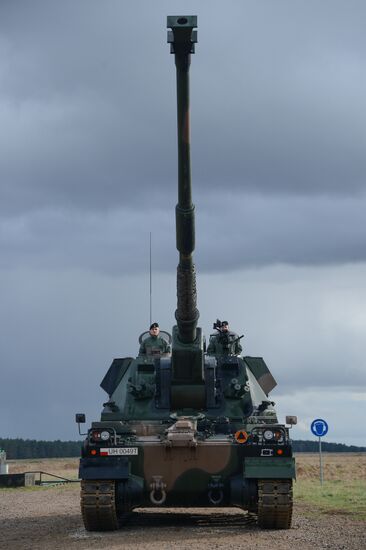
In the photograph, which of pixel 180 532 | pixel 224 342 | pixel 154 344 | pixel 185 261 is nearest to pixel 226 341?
pixel 224 342

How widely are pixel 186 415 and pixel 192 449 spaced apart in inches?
71.7

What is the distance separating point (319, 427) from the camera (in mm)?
32031

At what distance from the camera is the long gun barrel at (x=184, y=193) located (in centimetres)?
1438

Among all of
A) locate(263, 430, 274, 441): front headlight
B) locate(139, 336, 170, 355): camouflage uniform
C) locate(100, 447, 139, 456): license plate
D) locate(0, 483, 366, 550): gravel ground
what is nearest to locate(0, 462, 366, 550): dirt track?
locate(0, 483, 366, 550): gravel ground

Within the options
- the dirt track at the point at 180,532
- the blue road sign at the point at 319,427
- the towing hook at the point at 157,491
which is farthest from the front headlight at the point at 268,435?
the blue road sign at the point at 319,427

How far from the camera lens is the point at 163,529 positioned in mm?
16906

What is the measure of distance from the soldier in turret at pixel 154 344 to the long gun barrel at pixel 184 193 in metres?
1.97

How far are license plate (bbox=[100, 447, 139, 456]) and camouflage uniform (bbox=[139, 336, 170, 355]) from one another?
3.54 m

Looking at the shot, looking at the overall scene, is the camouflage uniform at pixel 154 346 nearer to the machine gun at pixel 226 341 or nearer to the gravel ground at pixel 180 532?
the machine gun at pixel 226 341

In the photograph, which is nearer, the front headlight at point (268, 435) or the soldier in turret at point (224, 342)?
the front headlight at point (268, 435)

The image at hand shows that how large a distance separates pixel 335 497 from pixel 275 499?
355 inches

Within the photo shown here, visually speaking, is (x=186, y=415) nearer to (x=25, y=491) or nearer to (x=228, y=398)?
(x=228, y=398)

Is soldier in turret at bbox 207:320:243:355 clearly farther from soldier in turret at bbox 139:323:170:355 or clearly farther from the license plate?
the license plate

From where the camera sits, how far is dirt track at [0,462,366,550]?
575 inches
